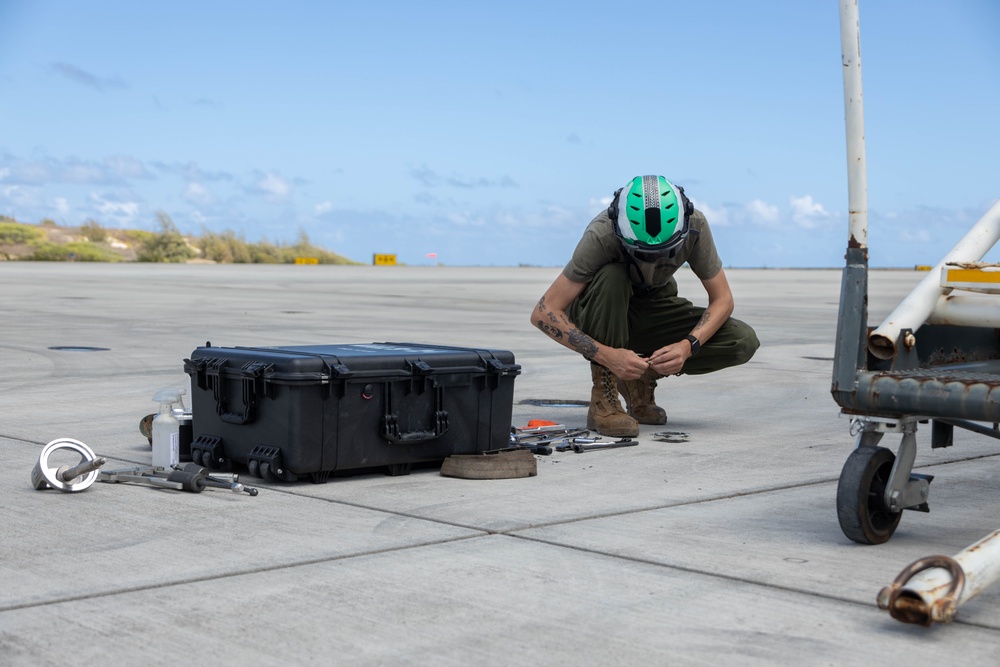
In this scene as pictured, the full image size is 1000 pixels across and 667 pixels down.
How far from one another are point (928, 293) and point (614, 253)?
9.22 ft

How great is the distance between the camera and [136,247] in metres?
70.8

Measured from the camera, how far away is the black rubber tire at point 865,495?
13.9 feet

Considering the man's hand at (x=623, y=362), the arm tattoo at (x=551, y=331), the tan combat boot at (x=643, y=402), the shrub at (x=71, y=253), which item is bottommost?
the shrub at (x=71, y=253)

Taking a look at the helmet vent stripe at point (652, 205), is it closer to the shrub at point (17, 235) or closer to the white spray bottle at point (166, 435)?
the white spray bottle at point (166, 435)

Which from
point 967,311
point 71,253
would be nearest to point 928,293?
A: point 967,311

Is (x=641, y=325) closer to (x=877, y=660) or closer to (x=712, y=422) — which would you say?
(x=712, y=422)

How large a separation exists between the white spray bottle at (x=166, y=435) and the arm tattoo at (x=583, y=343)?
2.32 meters

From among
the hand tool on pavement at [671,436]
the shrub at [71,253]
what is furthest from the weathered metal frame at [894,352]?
the shrub at [71,253]

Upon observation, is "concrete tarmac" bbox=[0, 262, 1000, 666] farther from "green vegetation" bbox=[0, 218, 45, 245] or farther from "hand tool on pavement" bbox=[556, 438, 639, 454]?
"green vegetation" bbox=[0, 218, 45, 245]

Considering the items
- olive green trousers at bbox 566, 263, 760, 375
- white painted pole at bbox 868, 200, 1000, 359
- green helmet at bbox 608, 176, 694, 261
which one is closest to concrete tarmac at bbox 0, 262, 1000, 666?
olive green trousers at bbox 566, 263, 760, 375

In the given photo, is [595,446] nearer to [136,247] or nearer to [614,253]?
[614,253]

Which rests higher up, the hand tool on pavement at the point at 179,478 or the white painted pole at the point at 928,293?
the white painted pole at the point at 928,293

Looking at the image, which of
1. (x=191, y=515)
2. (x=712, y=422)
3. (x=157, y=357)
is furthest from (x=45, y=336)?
(x=191, y=515)

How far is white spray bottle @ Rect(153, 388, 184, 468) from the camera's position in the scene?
5531mm
